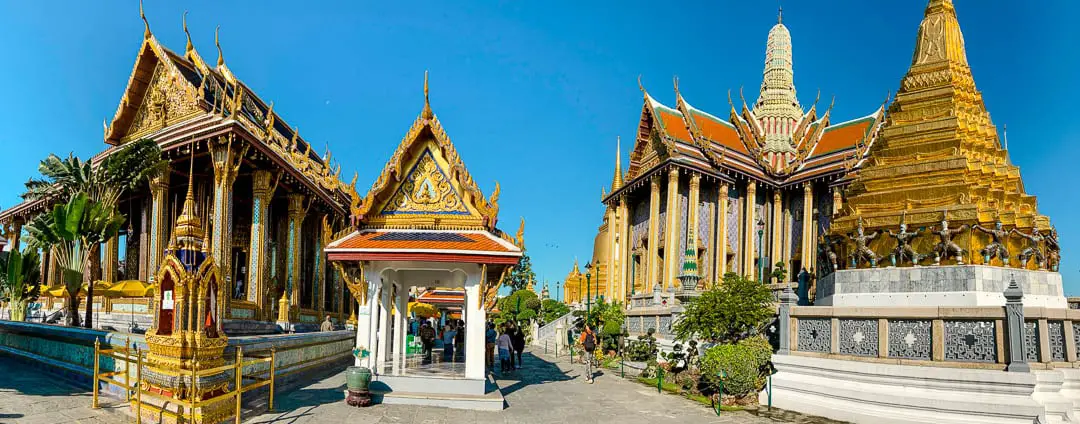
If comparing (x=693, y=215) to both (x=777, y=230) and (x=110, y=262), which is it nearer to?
(x=777, y=230)

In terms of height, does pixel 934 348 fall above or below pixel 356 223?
below

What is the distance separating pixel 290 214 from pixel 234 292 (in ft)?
15.5

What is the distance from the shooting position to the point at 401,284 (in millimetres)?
15578

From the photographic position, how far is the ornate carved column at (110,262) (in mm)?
22609

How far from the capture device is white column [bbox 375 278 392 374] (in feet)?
42.3

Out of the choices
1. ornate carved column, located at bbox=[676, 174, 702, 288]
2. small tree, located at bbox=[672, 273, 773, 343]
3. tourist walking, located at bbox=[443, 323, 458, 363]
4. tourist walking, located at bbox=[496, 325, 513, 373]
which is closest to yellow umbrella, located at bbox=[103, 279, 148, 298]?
tourist walking, located at bbox=[443, 323, 458, 363]

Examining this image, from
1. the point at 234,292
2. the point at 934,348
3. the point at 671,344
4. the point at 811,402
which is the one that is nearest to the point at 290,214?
the point at 234,292

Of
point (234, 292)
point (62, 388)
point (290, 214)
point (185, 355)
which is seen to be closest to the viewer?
point (185, 355)

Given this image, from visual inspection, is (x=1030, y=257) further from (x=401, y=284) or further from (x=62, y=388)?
(x=62, y=388)

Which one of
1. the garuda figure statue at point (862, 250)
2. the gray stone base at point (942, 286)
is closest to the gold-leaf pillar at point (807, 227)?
the gray stone base at point (942, 286)

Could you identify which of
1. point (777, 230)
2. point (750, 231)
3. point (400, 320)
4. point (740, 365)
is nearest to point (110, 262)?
point (400, 320)

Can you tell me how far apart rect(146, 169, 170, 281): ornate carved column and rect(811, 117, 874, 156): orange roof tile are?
29139mm

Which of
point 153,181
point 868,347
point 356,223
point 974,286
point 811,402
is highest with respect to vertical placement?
point 153,181

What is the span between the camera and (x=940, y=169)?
14.9 metres
